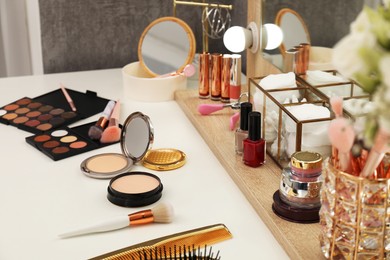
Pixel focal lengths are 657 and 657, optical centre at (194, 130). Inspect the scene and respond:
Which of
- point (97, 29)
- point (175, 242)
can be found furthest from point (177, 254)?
point (97, 29)

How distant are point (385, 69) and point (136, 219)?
→ 600 mm

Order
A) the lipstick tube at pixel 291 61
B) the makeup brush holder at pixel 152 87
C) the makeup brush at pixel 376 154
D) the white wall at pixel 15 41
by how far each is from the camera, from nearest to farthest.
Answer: the makeup brush at pixel 376 154 < the lipstick tube at pixel 291 61 < the makeup brush holder at pixel 152 87 < the white wall at pixel 15 41

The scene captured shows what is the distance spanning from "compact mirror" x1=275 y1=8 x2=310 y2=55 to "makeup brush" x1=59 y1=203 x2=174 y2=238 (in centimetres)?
51

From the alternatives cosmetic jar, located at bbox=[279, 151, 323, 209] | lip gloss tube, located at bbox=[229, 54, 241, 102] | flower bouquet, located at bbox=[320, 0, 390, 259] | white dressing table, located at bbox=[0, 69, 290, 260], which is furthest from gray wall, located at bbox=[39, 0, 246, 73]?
flower bouquet, located at bbox=[320, 0, 390, 259]

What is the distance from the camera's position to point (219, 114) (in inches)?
60.1

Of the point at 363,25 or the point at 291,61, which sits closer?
the point at 363,25

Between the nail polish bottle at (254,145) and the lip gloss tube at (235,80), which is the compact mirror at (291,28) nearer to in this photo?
the lip gloss tube at (235,80)

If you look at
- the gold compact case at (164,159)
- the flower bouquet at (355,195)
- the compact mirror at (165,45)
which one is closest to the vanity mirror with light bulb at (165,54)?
the compact mirror at (165,45)

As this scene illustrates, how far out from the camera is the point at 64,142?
1.40 meters

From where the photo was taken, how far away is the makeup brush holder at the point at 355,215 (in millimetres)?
832

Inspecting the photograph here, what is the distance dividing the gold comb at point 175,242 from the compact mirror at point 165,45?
2.45 ft

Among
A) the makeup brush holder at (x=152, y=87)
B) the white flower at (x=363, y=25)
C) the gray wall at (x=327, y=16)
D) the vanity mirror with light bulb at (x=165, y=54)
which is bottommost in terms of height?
the makeup brush holder at (x=152, y=87)

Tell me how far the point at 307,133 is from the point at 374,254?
33 cm

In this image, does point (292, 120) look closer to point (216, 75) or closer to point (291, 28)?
point (291, 28)
